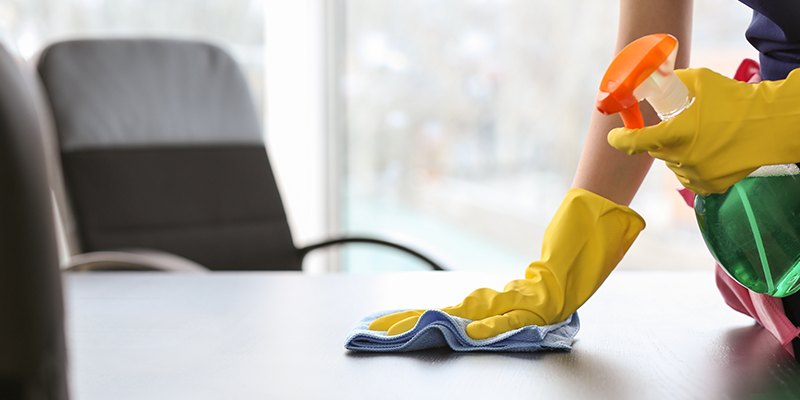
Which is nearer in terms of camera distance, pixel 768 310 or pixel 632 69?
pixel 632 69

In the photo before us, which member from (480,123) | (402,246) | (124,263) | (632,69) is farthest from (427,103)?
(632,69)

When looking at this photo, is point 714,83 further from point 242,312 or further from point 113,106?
point 113,106

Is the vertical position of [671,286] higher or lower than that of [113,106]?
lower

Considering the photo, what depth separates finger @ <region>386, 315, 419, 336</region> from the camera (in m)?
0.56

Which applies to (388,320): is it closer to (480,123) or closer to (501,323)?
(501,323)

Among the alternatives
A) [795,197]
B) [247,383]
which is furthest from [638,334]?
[247,383]

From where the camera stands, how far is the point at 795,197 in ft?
1.40

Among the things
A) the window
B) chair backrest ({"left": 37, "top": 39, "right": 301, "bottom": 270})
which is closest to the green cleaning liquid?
chair backrest ({"left": 37, "top": 39, "right": 301, "bottom": 270})

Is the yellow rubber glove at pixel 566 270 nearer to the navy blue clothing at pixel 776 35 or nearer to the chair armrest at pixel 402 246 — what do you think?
the navy blue clothing at pixel 776 35

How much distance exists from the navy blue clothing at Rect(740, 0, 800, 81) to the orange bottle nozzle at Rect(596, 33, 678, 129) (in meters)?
0.18

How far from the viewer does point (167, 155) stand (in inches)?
67.3

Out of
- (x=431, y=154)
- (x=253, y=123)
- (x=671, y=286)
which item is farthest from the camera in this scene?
(x=431, y=154)

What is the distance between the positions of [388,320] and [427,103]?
2313 mm

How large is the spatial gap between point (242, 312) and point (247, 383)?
0.80 feet
